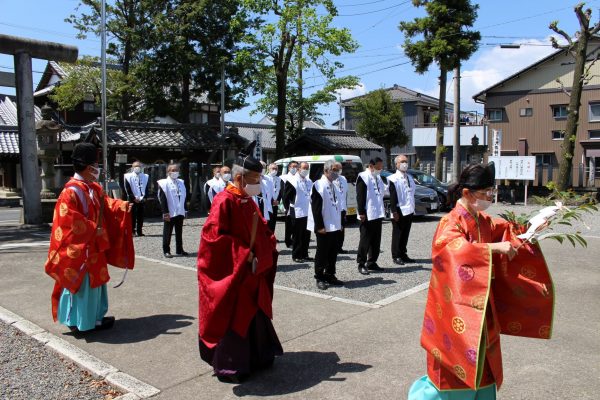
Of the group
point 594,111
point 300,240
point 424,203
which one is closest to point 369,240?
point 300,240

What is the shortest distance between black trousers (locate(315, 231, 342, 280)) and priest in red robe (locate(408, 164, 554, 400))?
4.12m

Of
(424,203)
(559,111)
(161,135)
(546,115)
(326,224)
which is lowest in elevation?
(424,203)

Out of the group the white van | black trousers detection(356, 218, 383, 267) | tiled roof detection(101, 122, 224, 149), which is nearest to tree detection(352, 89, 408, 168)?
tiled roof detection(101, 122, 224, 149)

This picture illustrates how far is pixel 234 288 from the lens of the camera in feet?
12.9

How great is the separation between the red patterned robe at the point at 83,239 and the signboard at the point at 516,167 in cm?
1874

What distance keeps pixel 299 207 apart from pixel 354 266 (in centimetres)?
177

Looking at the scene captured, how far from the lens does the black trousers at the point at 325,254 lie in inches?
280

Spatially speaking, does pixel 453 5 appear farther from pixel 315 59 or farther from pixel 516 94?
pixel 516 94

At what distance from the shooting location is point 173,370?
4.22 meters

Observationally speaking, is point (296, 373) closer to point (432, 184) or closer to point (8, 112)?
point (432, 184)

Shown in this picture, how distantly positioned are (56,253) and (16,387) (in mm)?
1371

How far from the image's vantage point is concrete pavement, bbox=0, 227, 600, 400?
12.6 ft

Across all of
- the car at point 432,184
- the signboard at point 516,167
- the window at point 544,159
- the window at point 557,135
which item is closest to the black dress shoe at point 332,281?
the car at point 432,184

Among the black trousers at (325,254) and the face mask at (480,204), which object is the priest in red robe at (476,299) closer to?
the face mask at (480,204)
